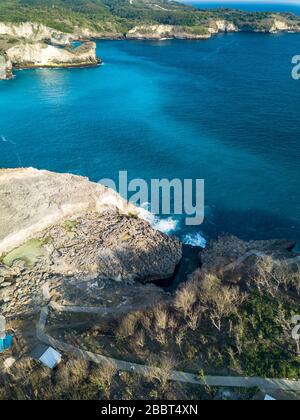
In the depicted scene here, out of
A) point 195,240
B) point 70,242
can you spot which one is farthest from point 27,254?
point 195,240

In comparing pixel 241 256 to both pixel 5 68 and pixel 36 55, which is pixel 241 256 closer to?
pixel 5 68

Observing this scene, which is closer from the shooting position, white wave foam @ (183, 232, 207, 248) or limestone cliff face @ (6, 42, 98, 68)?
white wave foam @ (183, 232, 207, 248)

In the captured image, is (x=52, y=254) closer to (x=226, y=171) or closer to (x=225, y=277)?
(x=225, y=277)

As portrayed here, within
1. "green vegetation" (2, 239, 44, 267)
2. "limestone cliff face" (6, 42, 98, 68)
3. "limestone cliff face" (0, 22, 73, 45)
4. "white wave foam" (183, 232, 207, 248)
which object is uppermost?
"limestone cliff face" (0, 22, 73, 45)

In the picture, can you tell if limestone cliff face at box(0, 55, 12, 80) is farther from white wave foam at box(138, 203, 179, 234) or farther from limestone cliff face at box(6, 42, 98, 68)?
white wave foam at box(138, 203, 179, 234)

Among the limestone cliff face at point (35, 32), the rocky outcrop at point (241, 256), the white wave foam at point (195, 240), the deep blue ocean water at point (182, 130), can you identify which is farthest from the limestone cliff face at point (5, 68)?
the rocky outcrop at point (241, 256)

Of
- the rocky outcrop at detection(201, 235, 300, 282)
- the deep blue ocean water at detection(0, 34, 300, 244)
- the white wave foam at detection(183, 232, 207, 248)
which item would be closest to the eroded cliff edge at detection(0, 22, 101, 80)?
the deep blue ocean water at detection(0, 34, 300, 244)
